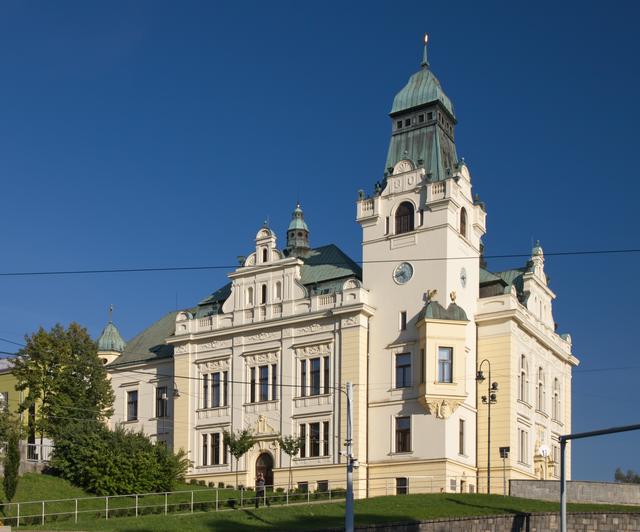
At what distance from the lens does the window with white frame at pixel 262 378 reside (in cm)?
6675

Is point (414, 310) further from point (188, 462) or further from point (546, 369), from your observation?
point (188, 462)

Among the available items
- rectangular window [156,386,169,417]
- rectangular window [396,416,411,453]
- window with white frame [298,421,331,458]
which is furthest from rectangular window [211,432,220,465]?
rectangular window [396,416,411,453]

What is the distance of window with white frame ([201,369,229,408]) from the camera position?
226ft

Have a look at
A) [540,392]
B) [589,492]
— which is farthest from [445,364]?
[540,392]

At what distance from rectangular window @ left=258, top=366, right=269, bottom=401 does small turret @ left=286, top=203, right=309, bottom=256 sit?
9.46 meters

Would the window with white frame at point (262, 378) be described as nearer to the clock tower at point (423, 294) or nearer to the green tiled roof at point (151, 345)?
the clock tower at point (423, 294)

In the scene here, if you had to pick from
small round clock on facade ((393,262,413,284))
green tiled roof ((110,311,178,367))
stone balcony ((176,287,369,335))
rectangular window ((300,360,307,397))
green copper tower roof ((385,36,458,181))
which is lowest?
rectangular window ((300,360,307,397))

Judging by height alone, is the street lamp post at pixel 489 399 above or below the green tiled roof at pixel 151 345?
below

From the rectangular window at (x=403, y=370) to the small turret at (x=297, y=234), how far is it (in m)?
13.8

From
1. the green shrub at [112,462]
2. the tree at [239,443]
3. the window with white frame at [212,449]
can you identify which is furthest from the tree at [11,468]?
the window with white frame at [212,449]

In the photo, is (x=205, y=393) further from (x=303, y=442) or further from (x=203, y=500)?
(x=203, y=500)

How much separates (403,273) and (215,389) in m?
15.0

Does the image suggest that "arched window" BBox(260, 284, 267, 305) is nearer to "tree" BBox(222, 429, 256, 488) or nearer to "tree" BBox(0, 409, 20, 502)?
"tree" BBox(222, 429, 256, 488)

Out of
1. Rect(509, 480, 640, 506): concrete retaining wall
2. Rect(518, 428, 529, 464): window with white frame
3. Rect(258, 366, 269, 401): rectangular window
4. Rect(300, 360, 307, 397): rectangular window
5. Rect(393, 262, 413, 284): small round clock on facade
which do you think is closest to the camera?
Rect(509, 480, 640, 506): concrete retaining wall
